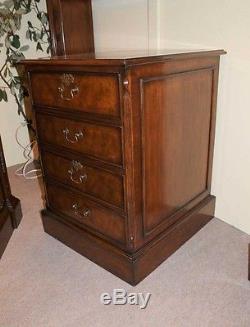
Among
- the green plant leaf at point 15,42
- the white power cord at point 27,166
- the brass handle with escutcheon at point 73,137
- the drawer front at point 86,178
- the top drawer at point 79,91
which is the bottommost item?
the white power cord at point 27,166

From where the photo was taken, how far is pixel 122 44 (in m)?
1.65

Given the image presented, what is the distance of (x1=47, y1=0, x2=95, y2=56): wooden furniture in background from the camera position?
63.3 inches

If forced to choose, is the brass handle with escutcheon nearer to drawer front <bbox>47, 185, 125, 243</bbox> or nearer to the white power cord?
drawer front <bbox>47, 185, 125, 243</bbox>

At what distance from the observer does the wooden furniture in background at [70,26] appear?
5.27 ft

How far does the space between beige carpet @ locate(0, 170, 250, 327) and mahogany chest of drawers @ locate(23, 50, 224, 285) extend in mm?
68

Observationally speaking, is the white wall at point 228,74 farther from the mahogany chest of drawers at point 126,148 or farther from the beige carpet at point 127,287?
the beige carpet at point 127,287

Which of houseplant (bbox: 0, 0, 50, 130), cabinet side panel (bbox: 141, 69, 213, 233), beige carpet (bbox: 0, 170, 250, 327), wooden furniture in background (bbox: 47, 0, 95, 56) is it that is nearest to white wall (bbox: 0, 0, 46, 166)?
houseplant (bbox: 0, 0, 50, 130)

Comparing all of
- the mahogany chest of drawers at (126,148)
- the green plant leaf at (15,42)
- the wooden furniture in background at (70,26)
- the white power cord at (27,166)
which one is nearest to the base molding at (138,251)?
the mahogany chest of drawers at (126,148)

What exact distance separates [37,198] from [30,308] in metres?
0.86

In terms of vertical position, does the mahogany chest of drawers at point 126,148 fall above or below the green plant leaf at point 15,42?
below

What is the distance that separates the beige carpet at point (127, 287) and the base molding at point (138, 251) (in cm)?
3

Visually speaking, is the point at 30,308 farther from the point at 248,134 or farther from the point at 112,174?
the point at 248,134

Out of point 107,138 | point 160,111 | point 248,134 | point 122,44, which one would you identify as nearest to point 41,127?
point 107,138

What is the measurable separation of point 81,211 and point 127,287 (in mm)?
359
